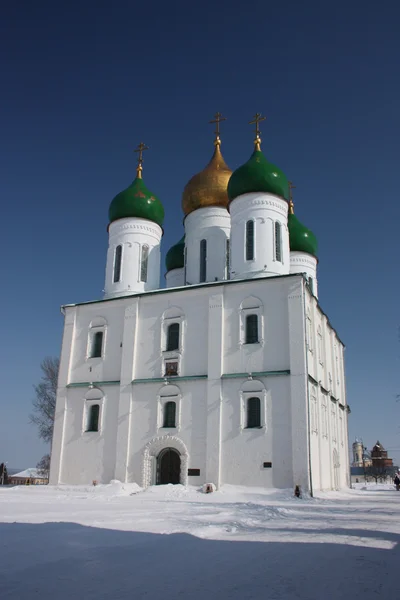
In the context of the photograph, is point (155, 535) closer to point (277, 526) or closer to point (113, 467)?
point (277, 526)

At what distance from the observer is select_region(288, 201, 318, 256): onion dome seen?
26.8 meters

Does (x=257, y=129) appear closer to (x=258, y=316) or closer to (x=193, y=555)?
(x=258, y=316)

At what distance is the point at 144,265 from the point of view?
2438 cm

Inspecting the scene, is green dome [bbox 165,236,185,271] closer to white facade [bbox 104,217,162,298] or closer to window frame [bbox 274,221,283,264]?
white facade [bbox 104,217,162,298]

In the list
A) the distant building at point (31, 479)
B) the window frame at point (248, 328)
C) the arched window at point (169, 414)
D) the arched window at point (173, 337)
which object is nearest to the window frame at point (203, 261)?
the arched window at point (173, 337)

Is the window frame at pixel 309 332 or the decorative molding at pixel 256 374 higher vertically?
the window frame at pixel 309 332

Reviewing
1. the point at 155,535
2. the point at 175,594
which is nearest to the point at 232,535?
the point at 155,535

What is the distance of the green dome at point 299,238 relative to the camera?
26.8 meters

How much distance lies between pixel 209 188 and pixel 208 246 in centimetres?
274

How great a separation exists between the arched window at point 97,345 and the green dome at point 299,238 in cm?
1049

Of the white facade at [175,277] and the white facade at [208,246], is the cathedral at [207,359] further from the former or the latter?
the white facade at [175,277]

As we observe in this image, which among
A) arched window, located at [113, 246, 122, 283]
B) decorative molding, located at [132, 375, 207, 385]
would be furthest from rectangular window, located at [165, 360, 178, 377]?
arched window, located at [113, 246, 122, 283]

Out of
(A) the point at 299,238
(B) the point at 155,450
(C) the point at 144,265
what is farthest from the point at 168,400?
(A) the point at 299,238

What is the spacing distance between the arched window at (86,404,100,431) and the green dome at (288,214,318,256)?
1228 cm
